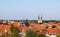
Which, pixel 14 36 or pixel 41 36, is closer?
pixel 14 36

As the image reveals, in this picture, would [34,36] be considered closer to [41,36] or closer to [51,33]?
[41,36]

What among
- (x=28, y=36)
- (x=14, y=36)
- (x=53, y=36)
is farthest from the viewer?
(x=53, y=36)

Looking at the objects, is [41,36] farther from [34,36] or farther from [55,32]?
[55,32]

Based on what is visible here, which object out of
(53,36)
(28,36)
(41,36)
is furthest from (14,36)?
(53,36)

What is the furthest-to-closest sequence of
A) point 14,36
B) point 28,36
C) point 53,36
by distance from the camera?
point 53,36 < point 28,36 < point 14,36

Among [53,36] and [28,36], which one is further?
[53,36]

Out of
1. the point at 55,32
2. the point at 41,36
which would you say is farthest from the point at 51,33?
the point at 41,36

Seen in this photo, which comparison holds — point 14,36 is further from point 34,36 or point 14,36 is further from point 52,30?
point 52,30
